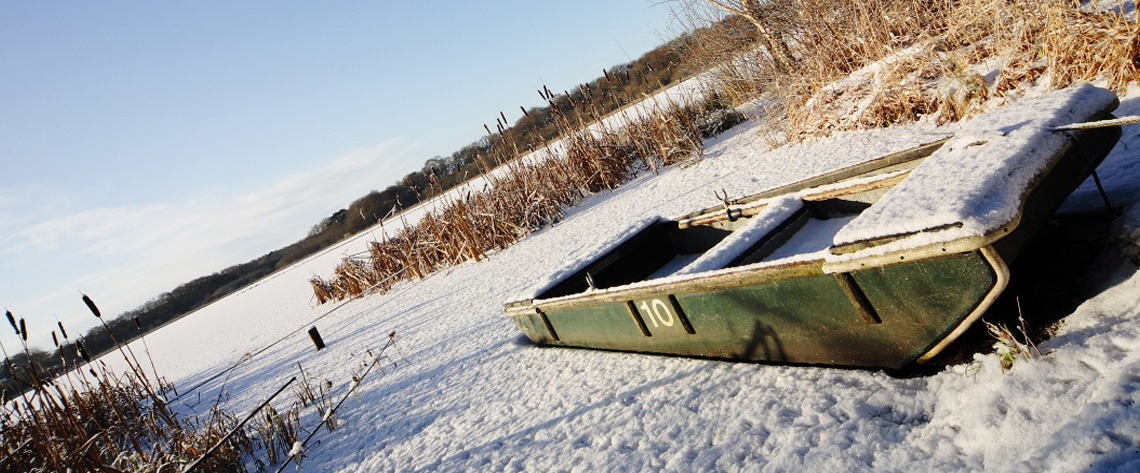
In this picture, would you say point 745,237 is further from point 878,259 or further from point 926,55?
point 926,55

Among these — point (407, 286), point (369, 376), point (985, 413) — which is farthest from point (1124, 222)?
point (407, 286)

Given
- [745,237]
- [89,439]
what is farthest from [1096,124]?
[89,439]

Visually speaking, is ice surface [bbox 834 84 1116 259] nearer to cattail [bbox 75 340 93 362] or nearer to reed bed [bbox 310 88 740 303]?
cattail [bbox 75 340 93 362]

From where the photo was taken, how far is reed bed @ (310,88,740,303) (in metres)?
9.22

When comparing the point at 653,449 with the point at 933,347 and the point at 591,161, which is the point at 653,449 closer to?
the point at 933,347

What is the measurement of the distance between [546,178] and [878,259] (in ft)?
Answer: 26.5

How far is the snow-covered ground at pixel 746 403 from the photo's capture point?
5.07 ft

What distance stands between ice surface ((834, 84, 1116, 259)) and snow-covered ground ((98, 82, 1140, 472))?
0.46 m

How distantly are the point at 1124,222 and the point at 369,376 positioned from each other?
5136 mm

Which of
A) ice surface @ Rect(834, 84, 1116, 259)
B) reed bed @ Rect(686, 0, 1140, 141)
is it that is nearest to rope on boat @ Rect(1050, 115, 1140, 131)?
ice surface @ Rect(834, 84, 1116, 259)

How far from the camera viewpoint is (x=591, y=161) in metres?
9.78

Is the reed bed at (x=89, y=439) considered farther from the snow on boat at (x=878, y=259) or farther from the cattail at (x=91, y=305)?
the snow on boat at (x=878, y=259)

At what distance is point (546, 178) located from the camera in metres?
9.63

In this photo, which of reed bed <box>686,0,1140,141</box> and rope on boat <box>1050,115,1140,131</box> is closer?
rope on boat <box>1050,115,1140,131</box>
